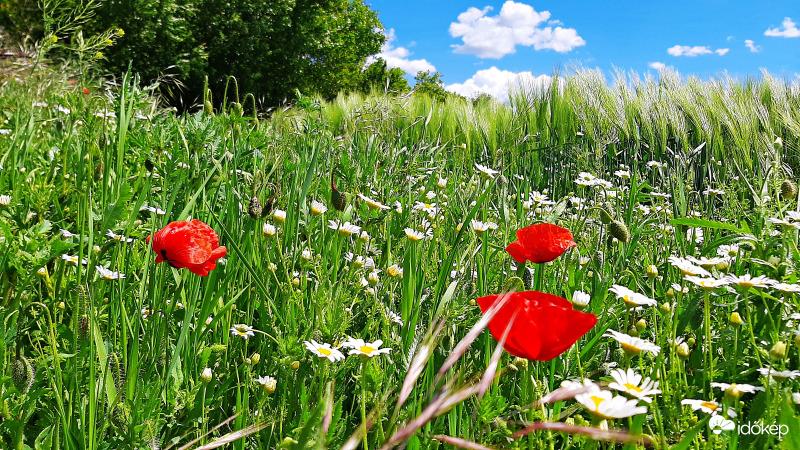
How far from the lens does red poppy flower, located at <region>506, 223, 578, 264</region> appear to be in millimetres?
872

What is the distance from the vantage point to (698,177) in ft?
10.6

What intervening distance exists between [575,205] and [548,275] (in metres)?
0.91

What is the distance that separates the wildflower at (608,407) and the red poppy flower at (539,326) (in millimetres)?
86

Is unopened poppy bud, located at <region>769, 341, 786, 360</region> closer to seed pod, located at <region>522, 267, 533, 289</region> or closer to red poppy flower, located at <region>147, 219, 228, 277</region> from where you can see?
seed pod, located at <region>522, 267, 533, 289</region>

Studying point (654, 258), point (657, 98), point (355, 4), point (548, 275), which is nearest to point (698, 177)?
point (657, 98)

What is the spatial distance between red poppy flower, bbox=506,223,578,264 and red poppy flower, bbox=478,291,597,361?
32 centimetres

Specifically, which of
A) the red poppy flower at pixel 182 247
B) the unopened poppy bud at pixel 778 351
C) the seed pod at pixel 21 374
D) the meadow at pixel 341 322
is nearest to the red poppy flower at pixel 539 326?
the meadow at pixel 341 322

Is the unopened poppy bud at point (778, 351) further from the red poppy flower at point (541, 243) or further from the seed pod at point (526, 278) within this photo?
the seed pod at point (526, 278)

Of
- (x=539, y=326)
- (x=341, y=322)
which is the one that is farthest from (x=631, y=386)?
(x=341, y=322)

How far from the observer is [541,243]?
88 centimetres

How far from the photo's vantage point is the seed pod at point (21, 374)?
69 centimetres

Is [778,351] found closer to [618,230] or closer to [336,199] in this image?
[618,230]

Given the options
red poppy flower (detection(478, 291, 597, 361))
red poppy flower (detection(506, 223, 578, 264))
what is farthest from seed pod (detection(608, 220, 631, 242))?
red poppy flower (detection(478, 291, 597, 361))

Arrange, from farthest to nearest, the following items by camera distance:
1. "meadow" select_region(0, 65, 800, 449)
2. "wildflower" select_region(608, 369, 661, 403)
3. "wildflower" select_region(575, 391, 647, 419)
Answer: "meadow" select_region(0, 65, 800, 449) → "wildflower" select_region(608, 369, 661, 403) → "wildflower" select_region(575, 391, 647, 419)
